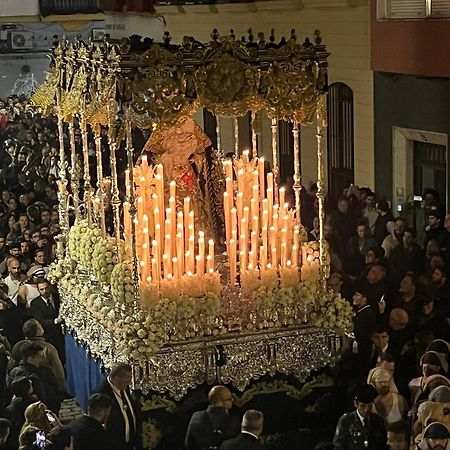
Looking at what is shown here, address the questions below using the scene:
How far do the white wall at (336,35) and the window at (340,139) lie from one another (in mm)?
209

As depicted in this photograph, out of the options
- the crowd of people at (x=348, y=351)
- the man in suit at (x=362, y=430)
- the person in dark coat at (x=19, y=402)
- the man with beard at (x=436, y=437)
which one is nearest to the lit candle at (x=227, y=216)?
the crowd of people at (x=348, y=351)

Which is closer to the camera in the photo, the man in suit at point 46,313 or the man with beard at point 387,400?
the man with beard at point 387,400

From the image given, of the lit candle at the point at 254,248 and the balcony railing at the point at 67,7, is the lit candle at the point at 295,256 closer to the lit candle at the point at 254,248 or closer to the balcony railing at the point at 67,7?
the lit candle at the point at 254,248

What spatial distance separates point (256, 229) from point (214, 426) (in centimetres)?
226

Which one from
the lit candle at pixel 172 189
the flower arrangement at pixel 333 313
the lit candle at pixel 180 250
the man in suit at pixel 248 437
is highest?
the lit candle at pixel 172 189

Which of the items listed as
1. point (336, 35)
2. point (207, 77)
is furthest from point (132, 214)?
point (336, 35)

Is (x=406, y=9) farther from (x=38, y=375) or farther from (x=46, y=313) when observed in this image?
(x=38, y=375)

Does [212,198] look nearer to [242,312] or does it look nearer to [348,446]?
[242,312]

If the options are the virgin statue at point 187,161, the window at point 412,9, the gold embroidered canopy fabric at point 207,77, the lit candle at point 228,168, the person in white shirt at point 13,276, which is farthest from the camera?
the window at point 412,9

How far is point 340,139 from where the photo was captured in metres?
16.2

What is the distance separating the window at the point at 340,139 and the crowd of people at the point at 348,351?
2405 mm

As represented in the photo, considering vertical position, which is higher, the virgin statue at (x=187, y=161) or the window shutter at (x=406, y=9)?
the window shutter at (x=406, y=9)

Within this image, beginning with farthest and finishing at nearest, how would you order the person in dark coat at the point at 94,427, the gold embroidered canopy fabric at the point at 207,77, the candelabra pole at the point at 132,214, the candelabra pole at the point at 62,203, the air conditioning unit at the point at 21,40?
the air conditioning unit at the point at 21,40 → the candelabra pole at the point at 62,203 → the candelabra pole at the point at 132,214 → the gold embroidered canopy fabric at the point at 207,77 → the person in dark coat at the point at 94,427

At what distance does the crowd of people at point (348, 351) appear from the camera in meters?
7.86
